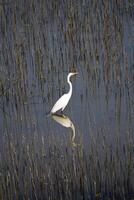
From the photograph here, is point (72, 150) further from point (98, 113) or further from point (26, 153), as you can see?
point (98, 113)

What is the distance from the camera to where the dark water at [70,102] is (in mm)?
5535

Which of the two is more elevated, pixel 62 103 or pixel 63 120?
pixel 62 103

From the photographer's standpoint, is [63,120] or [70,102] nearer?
[63,120]

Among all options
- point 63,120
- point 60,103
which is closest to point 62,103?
point 60,103

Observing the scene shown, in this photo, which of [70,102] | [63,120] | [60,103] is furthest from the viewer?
[70,102]

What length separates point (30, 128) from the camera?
6.99m

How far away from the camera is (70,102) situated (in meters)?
7.90

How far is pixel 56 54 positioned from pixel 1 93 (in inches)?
45.6

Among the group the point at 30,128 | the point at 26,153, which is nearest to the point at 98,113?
the point at 30,128

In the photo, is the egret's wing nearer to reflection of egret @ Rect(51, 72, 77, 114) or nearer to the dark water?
reflection of egret @ Rect(51, 72, 77, 114)

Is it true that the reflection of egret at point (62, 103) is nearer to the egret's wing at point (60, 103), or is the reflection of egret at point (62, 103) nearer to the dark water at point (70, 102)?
the egret's wing at point (60, 103)

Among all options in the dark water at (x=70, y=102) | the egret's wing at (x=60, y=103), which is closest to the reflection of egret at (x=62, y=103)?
the egret's wing at (x=60, y=103)

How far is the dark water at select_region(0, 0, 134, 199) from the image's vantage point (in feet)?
18.2

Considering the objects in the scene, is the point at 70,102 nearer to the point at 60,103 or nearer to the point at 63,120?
the point at 60,103
